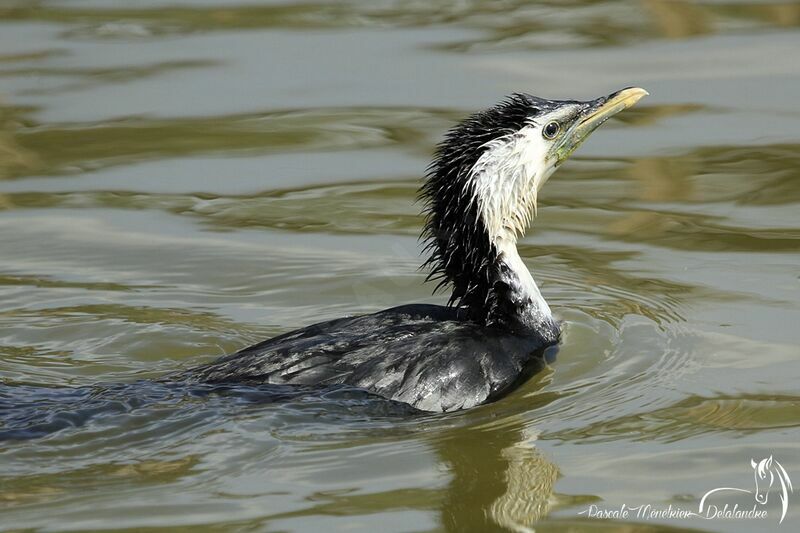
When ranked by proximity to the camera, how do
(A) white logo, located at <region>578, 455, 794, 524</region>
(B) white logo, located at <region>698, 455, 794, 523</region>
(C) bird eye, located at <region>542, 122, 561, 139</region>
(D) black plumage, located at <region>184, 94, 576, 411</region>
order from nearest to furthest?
(A) white logo, located at <region>578, 455, 794, 524</region>, (B) white logo, located at <region>698, 455, 794, 523</region>, (D) black plumage, located at <region>184, 94, 576, 411</region>, (C) bird eye, located at <region>542, 122, 561, 139</region>

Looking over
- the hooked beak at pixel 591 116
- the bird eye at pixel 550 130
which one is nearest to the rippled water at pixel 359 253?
the hooked beak at pixel 591 116

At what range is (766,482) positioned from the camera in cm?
692

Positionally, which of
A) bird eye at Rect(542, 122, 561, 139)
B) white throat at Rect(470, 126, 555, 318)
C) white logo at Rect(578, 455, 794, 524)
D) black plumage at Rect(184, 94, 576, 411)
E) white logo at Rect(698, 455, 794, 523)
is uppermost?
bird eye at Rect(542, 122, 561, 139)

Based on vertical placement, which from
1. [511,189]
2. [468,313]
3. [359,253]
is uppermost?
[511,189]

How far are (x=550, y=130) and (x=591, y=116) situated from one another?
13.3 inches

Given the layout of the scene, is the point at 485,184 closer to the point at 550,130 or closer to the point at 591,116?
the point at 550,130

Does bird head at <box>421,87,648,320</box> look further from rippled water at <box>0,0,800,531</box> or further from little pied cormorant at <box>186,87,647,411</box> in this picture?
rippled water at <box>0,0,800,531</box>

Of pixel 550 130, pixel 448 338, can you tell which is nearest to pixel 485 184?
pixel 550 130

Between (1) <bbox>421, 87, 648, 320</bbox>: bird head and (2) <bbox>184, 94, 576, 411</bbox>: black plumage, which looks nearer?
(2) <bbox>184, 94, 576, 411</bbox>: black plumage

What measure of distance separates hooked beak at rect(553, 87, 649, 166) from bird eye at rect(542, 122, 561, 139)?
8cm

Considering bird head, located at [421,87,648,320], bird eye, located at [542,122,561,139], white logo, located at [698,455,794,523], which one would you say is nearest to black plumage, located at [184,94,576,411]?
bird head, located at [421,87,648,320]

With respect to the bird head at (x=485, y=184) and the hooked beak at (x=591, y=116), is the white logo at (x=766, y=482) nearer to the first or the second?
the bird head at (x=485, y=184)

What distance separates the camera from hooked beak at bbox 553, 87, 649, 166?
9.11m

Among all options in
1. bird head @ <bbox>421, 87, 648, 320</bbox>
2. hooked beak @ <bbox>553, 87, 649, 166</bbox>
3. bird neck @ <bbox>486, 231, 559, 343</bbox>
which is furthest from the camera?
hooked beak @ <bbox>553, 87, 649, 166</bbox>
